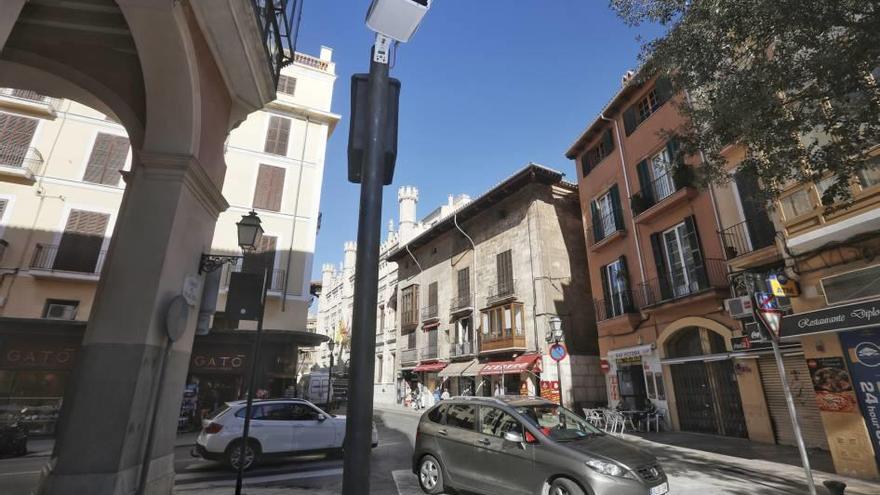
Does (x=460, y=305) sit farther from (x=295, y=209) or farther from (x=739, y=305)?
(x=739, y=305)

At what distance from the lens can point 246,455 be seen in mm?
9281

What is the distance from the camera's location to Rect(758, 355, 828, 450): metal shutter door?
426 inches

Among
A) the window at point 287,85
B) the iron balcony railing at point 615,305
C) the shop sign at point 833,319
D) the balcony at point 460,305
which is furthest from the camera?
the balcony at point 460,305

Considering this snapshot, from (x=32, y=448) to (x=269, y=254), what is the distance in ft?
A: 31.5

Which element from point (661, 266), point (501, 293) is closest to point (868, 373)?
point (661, 266)

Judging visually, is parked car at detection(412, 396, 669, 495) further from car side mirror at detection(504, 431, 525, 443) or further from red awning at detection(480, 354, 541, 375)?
red awning at detection(480, 354, 541, 375)

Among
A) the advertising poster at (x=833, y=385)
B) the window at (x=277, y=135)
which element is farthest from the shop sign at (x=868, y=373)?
the window at (x=277, y=135)

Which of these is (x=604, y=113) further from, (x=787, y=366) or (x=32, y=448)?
(x=32, y=448)

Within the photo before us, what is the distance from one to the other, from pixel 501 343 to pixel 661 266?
9.75m

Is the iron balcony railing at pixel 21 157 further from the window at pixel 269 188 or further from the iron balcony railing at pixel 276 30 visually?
the iron balcony railing at pixel 276 30

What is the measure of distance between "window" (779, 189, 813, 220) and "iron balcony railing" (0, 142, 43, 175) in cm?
2532

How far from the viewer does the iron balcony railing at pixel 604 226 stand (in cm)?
1824

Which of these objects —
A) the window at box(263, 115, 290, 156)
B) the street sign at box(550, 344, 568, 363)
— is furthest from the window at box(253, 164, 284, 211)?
the street sign at box(550, 344, 568, 363)

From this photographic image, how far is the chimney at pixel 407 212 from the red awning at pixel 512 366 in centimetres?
2138
